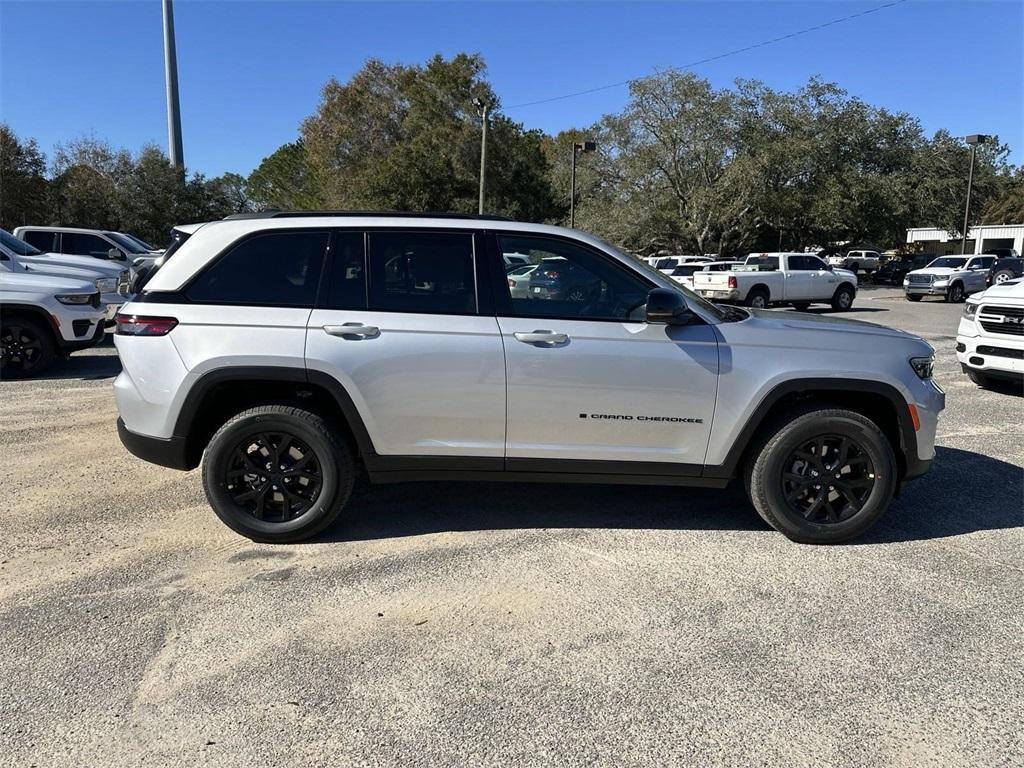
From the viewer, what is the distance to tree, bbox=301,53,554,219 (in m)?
39.8

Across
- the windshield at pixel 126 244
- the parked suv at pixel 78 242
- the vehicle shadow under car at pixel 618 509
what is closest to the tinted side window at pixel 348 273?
the vehicle shadow under car at pixel 618 509

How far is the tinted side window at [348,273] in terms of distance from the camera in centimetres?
395

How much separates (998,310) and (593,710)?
25.4 ft

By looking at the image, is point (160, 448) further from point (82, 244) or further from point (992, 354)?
point (82, 244)

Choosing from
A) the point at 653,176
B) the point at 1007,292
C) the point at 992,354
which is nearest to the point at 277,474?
the point at 992,354

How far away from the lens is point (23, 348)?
339 inches

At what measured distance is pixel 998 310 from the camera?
8047 millimetres

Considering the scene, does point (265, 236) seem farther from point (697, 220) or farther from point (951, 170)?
point (951, 170)

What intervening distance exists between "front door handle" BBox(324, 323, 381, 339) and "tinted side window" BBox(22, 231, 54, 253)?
15337 mm

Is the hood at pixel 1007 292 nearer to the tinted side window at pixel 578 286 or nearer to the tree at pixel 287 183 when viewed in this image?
the tinted side window at pixel 578 286

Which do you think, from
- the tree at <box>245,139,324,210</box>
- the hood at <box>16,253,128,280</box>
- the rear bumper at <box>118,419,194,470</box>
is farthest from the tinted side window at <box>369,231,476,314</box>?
the tree at <box>245,139,324,210</box>

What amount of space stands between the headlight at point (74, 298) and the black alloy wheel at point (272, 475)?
6.18 m

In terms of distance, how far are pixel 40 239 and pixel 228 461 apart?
614 inches

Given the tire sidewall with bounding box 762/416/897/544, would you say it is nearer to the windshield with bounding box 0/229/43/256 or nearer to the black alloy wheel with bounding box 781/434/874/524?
the black alloy wheel with bounding box 781/434/874/524
